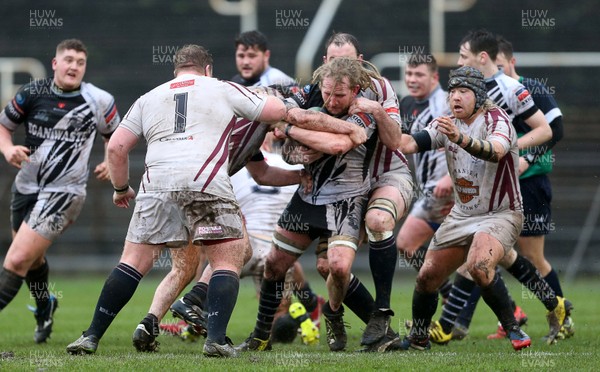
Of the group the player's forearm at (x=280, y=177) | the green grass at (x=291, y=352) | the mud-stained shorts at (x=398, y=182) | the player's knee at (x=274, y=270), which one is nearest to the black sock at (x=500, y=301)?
the green grass at (x=291, y=352)

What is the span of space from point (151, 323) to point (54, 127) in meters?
2.53

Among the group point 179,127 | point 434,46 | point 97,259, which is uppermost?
point 434,46

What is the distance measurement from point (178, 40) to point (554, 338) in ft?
45.3

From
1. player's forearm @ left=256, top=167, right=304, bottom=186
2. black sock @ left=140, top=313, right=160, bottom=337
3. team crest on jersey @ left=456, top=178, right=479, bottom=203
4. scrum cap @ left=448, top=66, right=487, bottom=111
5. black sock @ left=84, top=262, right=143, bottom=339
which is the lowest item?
black sock @ left=140, top=313, right=160, bottom=337

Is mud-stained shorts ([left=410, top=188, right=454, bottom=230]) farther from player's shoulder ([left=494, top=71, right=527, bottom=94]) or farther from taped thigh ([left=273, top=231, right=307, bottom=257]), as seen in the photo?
taped thigh ([left=273, top=231, right=307, bottom=257])

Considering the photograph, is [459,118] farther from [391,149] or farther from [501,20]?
[501,20]

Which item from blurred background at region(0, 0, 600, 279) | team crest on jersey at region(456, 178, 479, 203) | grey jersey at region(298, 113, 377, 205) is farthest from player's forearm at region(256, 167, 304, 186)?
blurred background at region(0, 0, 600, 279)

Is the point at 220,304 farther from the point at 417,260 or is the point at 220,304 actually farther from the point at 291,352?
the point at 417,260

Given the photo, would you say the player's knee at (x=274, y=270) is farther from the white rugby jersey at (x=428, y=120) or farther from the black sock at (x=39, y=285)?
the white rugby jersey at (x=428, y=120)

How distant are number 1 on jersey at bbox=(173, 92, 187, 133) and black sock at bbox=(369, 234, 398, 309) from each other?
1590 mm

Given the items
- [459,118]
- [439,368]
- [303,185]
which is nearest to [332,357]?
[439,368]

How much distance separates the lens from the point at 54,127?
29.0 ft

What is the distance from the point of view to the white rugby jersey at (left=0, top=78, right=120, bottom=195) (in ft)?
28.9

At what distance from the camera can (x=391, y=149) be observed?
24.1ft
